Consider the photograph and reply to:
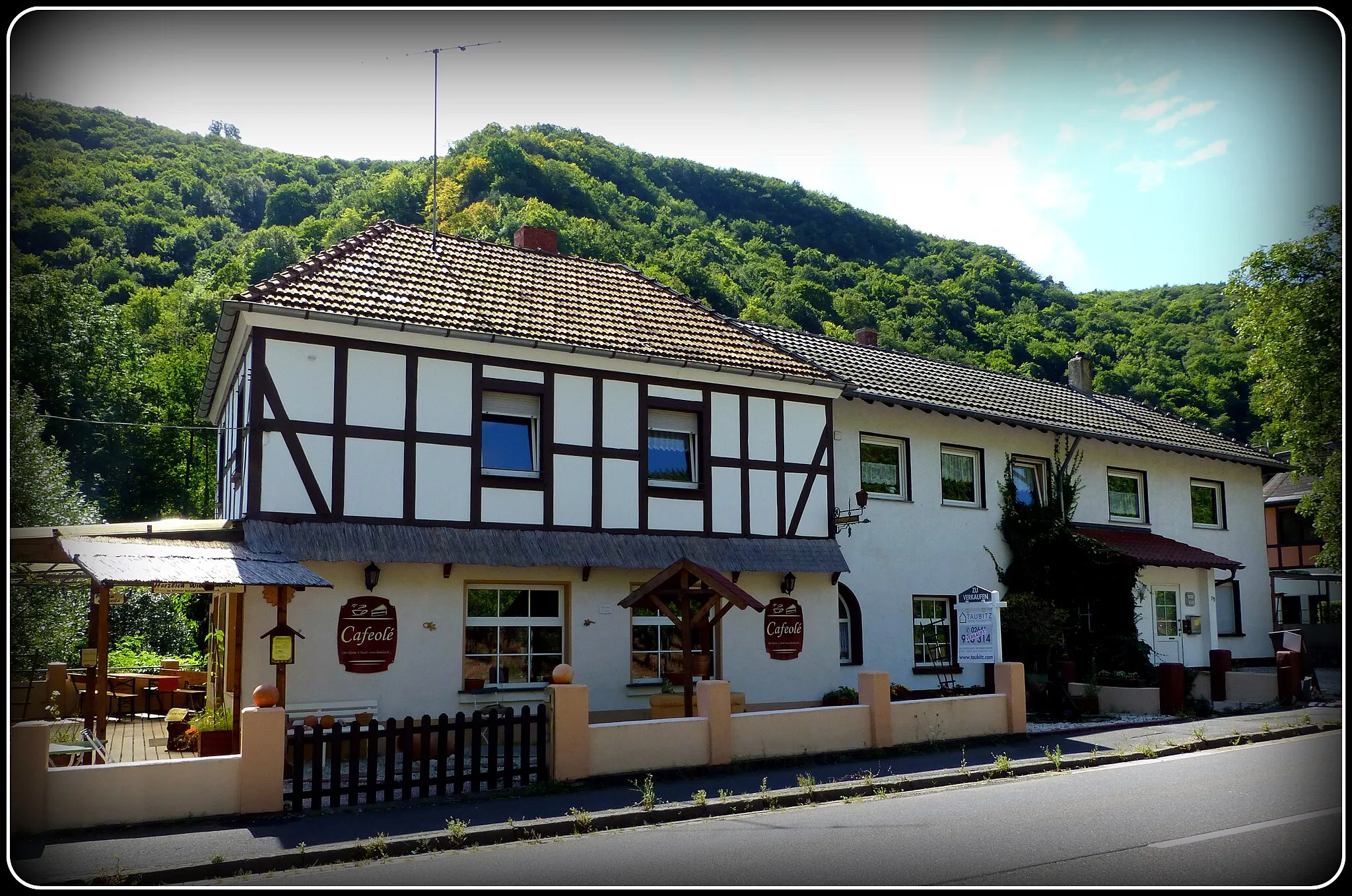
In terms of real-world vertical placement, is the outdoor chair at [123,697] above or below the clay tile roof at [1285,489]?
below

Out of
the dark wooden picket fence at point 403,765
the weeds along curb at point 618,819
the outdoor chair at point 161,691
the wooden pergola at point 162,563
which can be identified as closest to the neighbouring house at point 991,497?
the weeds along curb at point 618,819

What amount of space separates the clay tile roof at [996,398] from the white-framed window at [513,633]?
680 centimetres

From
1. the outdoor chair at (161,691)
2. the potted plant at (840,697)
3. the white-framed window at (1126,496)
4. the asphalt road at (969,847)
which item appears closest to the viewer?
the asphalt road at (969,847)

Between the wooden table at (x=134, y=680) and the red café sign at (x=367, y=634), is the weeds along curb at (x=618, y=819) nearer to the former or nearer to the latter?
the red café sign at (x=367, y=634)

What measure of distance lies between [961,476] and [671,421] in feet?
25.1

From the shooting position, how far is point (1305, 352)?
29562 mm

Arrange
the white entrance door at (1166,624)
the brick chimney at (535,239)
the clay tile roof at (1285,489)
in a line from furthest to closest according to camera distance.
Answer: the clay tile roof at (1285,489) → the white entrance door at (1166,624) → the brick chimney at (535,239)

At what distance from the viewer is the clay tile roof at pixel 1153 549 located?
74.9 feet

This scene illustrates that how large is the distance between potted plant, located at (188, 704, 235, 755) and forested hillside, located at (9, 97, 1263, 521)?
34.9 feet

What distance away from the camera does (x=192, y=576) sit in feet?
37.4

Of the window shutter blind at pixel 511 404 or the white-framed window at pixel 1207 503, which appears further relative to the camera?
the white-framed window at pixel 1207 503

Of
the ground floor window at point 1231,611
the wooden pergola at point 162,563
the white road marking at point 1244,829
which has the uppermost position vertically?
the wooden pergola at point 162,563

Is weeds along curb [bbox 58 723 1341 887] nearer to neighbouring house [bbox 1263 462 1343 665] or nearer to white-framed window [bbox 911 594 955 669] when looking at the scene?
white-framed window [bbox 911 594 955 669]

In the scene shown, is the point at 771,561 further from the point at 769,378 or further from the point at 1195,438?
the point at 1195,438
